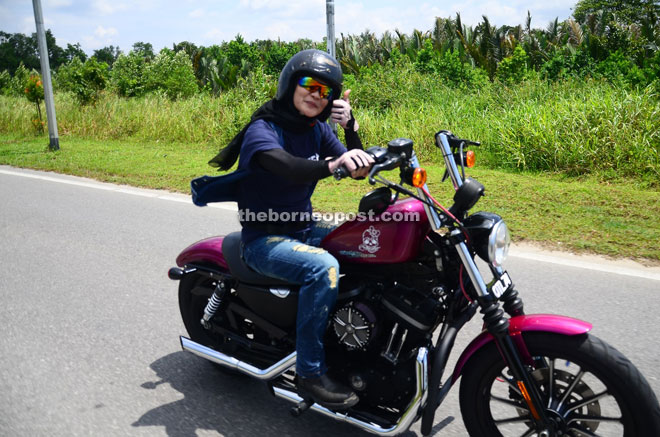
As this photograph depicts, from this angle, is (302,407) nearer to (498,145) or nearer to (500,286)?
(500,286)

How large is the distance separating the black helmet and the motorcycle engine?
1.07 meters

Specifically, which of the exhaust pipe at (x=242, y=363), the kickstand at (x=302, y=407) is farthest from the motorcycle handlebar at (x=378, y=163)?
the kickstand at (x=302, y=407)

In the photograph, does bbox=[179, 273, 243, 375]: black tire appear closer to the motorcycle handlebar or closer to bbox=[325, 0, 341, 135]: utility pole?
the motorcycle handlebar

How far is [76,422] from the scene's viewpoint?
114 inches

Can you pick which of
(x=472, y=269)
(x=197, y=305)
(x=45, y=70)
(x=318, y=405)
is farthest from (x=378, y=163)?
(x=45, y=70)

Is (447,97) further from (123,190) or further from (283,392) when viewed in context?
(283,392)

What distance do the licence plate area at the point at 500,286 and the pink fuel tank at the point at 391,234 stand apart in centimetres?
36

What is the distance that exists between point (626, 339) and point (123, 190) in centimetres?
740

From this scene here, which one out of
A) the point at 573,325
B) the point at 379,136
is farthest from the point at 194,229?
the point at 379,136

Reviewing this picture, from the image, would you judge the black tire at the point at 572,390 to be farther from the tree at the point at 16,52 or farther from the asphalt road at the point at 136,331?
the tree at the point at 16,52

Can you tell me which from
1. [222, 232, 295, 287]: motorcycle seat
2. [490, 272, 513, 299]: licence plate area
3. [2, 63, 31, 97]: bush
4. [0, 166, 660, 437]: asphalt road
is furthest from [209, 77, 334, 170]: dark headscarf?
[2, 63, 31, 97]: bush

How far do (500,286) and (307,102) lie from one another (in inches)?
49.1

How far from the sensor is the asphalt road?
292 cm

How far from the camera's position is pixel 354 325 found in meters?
2.59
